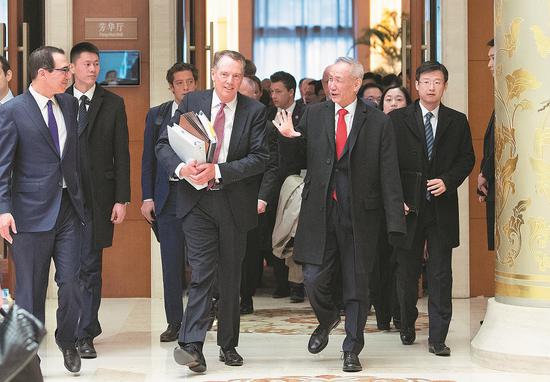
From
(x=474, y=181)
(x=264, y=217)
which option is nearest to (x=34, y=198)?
(x=264, y=217)

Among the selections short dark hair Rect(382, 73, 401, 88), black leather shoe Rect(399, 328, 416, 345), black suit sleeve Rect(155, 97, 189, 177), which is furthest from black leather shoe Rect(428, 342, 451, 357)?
short dark hair Rect(382, 73, 401, 88)

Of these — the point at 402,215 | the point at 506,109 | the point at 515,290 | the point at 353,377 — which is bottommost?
the point at 353,377

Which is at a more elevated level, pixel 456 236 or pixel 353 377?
pixel 456 236

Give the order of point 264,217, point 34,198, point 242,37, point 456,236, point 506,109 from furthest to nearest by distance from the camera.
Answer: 1. point 242,37
2. point 264,217
3. point 456,236
4. point 506,109
5. point 34,198

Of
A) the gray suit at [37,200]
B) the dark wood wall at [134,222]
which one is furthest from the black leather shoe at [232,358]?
the dark wood wall at [134,222]

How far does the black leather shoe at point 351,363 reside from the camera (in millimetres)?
6301

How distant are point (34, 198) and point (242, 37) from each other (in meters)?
15.2

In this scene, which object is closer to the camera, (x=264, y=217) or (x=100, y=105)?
(x=100, y=105)

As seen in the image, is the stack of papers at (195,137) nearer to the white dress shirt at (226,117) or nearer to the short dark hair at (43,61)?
the white dress shirt at (226,117)

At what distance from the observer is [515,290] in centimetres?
650

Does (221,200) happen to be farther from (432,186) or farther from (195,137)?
(432,186)

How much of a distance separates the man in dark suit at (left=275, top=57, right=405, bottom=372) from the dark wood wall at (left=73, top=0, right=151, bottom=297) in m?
3.20

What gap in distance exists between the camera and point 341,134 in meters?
6.49

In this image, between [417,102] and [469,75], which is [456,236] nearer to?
[417,102]
